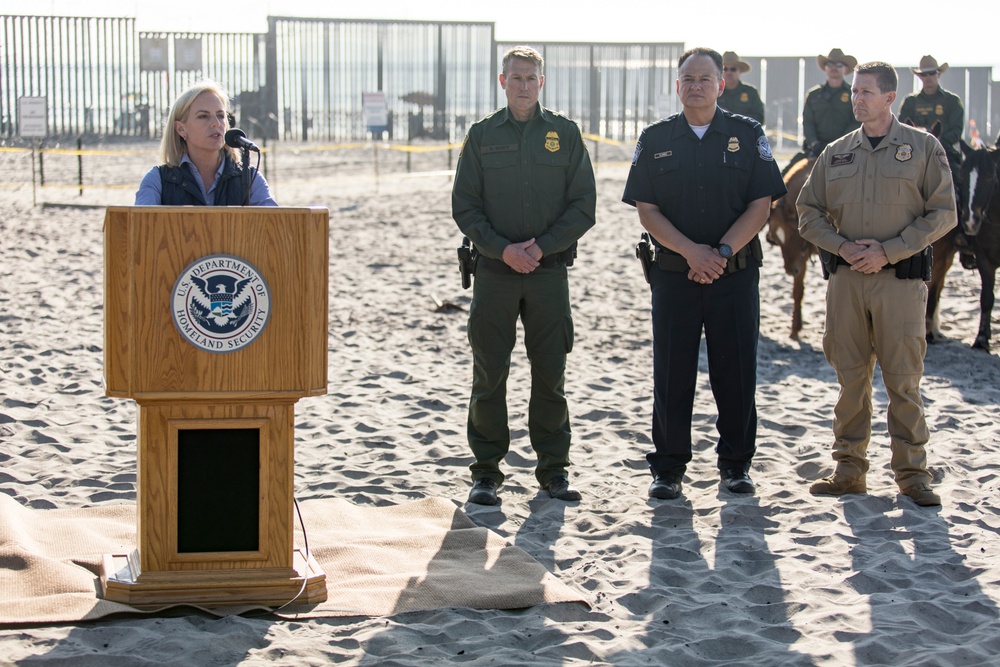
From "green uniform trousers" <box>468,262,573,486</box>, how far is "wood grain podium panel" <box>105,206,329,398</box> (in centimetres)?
162

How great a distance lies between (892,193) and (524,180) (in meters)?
1.57


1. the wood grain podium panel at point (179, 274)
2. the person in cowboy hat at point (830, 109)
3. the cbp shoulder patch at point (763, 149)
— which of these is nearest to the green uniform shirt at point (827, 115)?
the person in cowboy hat at point (830, 109)

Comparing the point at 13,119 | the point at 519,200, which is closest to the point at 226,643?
the point at 519,200

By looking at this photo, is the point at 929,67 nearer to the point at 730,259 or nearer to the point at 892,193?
the point at 892,193

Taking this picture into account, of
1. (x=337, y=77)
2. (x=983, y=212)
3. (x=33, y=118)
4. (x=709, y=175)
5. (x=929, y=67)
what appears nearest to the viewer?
(x=709, y=175)

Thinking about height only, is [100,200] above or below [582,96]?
below

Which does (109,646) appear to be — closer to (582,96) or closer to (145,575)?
(145,575)

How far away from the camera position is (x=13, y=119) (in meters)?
28.0

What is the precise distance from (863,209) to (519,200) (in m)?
1.47

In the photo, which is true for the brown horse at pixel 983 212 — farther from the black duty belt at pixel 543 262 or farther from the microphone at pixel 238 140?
the microphone at pixel 238 140

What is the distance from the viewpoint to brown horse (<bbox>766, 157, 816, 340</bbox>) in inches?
368

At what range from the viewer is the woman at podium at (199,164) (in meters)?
3.96

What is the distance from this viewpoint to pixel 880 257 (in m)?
4.93

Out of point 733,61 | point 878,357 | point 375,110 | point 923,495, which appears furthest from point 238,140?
point 375,110
